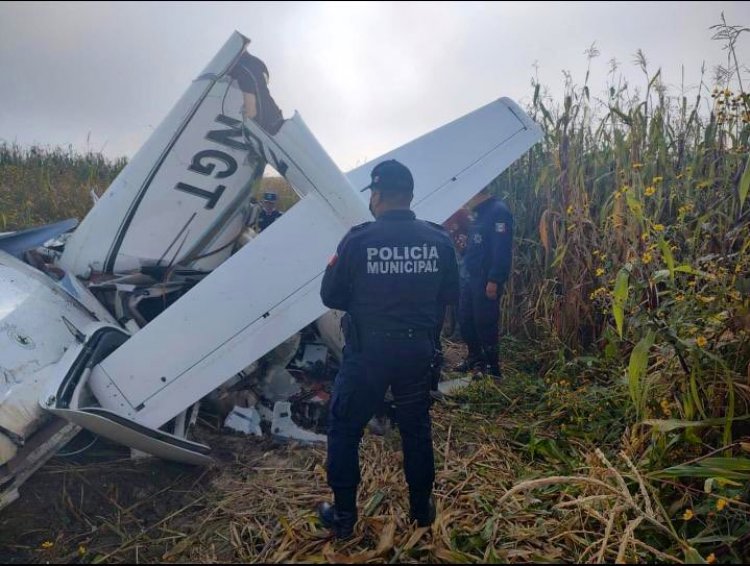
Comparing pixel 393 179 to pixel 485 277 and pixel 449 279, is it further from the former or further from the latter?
pixel 485 277

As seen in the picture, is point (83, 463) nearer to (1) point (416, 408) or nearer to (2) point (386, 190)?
(1) point (416, 408)

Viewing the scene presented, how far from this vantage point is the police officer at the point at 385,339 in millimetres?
2383

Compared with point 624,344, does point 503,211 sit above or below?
above

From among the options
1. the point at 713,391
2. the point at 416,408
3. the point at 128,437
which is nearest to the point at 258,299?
the point at 128,437

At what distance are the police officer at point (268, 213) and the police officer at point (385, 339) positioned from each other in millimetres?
3314

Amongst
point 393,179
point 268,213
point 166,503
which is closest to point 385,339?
point 393,179

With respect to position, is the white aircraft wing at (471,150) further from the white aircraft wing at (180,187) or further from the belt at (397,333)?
the belt at (397,333)

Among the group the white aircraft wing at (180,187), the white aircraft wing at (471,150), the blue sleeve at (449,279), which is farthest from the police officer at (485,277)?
the white aircraft wing at (180,187)

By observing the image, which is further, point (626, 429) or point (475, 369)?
point (475, 369)

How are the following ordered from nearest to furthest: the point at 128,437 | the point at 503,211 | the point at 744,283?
the point at 744,283, the point at 128,437, the point at 503,211

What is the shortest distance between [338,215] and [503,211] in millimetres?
1850

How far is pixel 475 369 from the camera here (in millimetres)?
4762

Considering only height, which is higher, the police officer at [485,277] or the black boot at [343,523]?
the police officer at [485,277]

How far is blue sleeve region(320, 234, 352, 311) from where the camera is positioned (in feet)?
7.95
